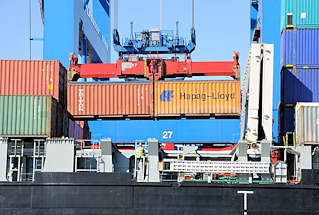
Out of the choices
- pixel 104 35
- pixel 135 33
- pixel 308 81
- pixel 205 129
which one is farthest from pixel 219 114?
pixel 104 35

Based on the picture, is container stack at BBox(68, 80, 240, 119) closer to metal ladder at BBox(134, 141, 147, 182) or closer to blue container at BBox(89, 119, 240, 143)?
metal ladder at BBox(134, 141, 147, 182)

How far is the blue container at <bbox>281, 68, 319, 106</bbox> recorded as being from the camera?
31891mm

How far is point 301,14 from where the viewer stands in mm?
34969

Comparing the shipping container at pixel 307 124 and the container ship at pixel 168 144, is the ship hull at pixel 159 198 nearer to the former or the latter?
the container ship at pixel 168 144

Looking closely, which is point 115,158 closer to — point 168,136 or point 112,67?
point 112,67

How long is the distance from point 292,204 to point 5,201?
11676mm

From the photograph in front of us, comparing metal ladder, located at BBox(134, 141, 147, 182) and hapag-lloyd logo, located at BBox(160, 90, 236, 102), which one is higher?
hapag-lloyd logo, located at BBox(160, 90, 236, 102)

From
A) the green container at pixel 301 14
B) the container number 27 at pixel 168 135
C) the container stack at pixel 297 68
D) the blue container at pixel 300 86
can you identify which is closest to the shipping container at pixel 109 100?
the container stack at pixel 297 68

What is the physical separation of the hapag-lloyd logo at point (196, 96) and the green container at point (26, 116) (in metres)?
6.91

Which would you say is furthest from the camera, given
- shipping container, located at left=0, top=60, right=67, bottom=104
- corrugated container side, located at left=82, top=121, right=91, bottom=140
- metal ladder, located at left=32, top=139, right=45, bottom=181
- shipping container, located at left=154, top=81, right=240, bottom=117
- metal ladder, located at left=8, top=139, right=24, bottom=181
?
corrugated container side, located at left=82, top=121, right=91, bottom=140

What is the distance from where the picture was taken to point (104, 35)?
63000 millimetres

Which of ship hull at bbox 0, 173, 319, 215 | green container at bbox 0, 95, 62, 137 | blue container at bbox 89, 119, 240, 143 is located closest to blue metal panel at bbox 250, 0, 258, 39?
blue container at bbox 89, 119, 240, 143

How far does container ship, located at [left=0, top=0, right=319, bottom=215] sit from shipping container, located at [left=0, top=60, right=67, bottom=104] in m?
0.06

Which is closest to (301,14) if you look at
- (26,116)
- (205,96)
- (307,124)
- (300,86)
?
(300,86)
